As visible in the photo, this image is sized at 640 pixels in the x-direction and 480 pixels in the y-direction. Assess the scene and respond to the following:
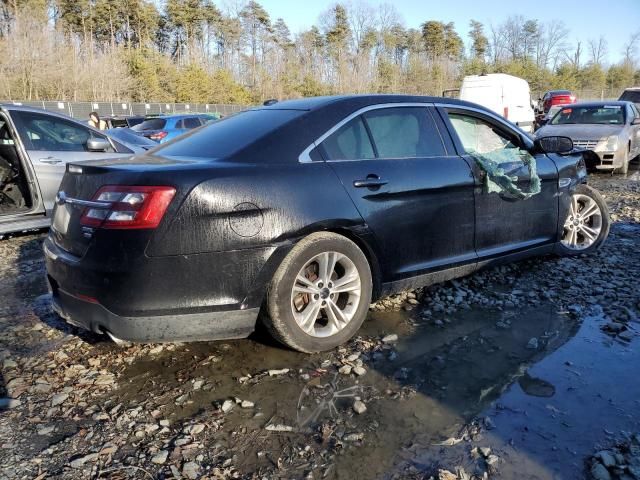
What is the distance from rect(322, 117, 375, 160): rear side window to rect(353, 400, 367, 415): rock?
1.48 metres

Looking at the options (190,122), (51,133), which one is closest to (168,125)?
(190,122)

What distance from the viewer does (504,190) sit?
4.28 meters

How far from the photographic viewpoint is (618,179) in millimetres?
10828

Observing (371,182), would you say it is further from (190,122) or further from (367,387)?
(190,122)

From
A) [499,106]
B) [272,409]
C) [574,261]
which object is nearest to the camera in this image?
[272,409]

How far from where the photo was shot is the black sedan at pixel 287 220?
9.32 feet

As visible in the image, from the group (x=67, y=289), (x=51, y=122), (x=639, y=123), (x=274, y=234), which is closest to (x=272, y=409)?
(x=274, y=234)

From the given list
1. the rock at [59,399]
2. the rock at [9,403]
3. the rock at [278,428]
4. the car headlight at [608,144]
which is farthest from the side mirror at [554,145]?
the car headlight at [608,144]

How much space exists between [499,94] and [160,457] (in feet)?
56.6

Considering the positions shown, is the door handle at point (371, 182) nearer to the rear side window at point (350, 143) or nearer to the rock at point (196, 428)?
the rear side window at point (350, 143)

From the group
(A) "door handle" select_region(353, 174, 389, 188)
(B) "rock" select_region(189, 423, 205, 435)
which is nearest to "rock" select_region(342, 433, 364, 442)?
(B) "rock" select_region(189, 423, 205, 435)

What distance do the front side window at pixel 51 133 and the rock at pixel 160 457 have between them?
199 inches

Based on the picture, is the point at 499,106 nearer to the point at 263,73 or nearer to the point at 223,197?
the point at 223,197

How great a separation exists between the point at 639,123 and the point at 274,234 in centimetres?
1228
